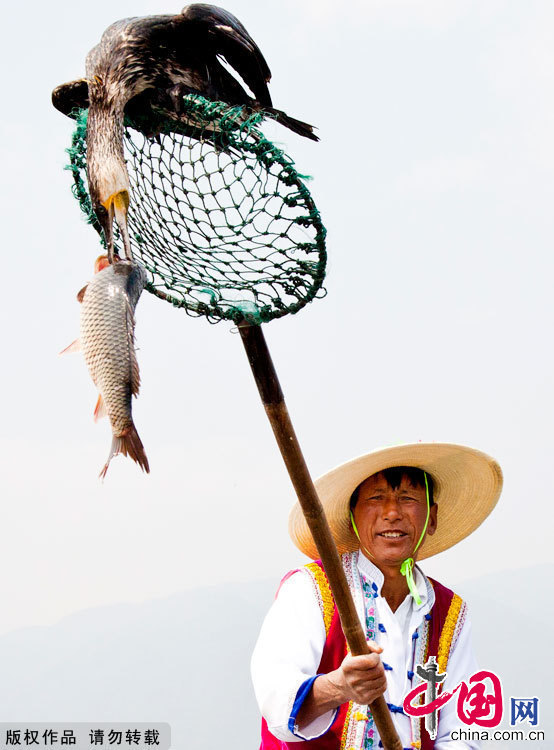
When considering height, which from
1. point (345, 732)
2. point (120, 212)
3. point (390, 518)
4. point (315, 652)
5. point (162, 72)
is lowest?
point (345, 732)

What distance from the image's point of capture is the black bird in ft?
6.72

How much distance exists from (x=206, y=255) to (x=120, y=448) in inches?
27.1

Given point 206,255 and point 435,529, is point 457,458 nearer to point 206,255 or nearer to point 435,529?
point 435,529

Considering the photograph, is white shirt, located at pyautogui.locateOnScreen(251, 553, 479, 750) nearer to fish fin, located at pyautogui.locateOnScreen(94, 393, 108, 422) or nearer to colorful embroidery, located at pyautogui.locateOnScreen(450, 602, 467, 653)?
colorful embroidery, located at pyautogui.locateOnScreen(450, 602, 467, 653)

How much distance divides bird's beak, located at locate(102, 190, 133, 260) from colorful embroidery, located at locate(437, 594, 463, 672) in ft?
4.45

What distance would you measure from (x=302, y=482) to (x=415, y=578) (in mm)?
610

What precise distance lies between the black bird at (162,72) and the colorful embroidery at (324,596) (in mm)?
1098

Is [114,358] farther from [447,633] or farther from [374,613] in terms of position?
[447,633]

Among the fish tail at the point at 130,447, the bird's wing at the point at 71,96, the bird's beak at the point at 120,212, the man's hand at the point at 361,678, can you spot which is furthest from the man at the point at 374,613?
the bird's wing at the point at 71,96

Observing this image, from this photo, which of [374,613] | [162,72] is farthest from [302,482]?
[162,72]

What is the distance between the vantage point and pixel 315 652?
2.38m

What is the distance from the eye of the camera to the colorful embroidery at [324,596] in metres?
2.42

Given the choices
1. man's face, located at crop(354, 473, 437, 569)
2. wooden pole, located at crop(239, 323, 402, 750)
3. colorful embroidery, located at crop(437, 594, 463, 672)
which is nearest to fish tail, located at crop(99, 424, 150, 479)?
wooden pole, located at crop(239, 323, 402, 750)

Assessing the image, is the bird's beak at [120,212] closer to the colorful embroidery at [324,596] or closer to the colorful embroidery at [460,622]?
the colorful embroidery at [324,596]
